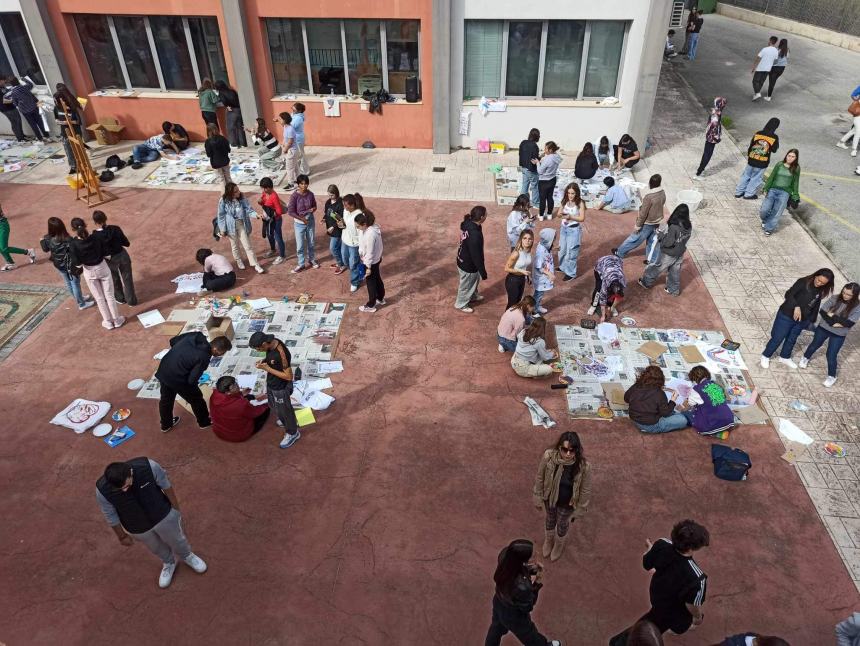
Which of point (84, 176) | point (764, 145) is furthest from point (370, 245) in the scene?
point (764, 145)

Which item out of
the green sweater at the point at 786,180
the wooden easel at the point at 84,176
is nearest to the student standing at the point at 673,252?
the green sweater at the point at 786,180

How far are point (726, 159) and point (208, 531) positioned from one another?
15.0m

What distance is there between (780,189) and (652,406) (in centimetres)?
692

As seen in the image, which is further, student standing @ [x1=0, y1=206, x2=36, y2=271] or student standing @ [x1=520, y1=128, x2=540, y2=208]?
student standing @ [x1=520, y1=128, x2=540, y2=208]

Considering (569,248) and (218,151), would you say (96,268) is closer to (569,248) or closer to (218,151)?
(218,151)

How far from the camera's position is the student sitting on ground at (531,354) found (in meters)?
8.23

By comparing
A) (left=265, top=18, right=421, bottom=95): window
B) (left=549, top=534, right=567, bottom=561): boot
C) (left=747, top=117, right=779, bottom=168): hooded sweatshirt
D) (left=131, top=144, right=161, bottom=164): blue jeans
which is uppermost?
(left=265, top=18, right=421, bottom=95): window

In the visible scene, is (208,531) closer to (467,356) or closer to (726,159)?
(467,356)

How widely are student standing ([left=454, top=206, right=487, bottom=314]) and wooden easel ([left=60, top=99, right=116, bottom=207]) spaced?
887 cm

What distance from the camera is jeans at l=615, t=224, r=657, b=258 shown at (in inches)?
424

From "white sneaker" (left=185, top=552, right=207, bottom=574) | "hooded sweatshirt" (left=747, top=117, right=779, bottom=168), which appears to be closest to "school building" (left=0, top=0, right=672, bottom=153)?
"hooded sweatshirt" (left=747, top=117, right=779, bottom=168)

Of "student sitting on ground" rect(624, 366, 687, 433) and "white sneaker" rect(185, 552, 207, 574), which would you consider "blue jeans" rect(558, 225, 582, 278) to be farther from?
"white sneaker" rect(185, 552, 207, 574)

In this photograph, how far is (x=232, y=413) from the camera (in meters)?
7.35

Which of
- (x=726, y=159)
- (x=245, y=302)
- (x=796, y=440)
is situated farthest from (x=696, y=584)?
(x=726, y=159)
